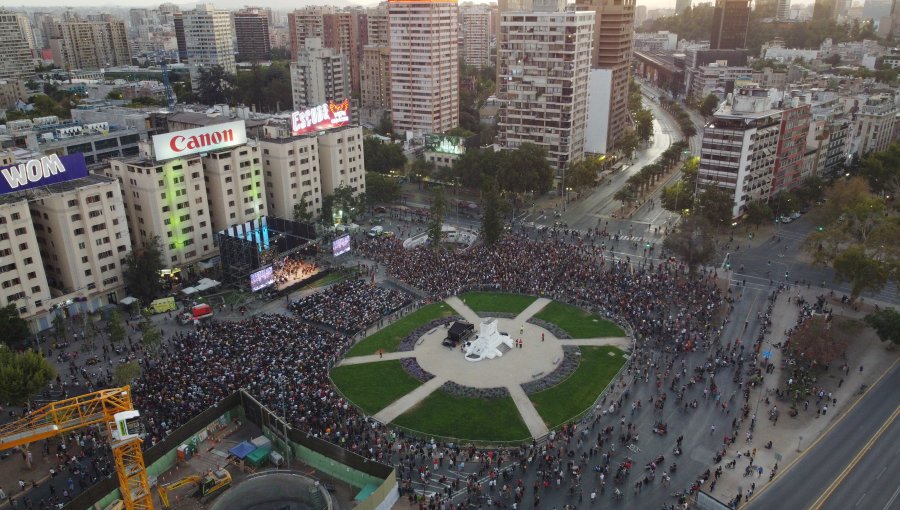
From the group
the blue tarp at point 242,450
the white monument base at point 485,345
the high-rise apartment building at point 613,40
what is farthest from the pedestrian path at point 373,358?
the high-rise apartment building at point 613,40

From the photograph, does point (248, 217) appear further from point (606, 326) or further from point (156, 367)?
point (606, 326)

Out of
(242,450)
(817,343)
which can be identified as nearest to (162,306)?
(242,450)

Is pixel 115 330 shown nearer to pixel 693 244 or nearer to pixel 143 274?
pixel 143 274

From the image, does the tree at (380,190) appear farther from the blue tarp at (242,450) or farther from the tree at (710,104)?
the tree at (710,104)

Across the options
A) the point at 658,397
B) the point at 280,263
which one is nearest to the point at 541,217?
the point at 280,263

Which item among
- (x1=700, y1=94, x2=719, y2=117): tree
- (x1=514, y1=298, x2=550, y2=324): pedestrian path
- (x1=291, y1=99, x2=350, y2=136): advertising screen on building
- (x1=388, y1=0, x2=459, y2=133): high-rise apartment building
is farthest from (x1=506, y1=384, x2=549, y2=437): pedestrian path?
(x1=700, y1=94, x2=719, y2=117): tree

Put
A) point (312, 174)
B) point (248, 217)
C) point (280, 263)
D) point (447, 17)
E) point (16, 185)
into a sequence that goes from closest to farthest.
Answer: point (16, 185)
point (280, 263)
point (248, 217)
point (312, 174)
point (447, 17)
